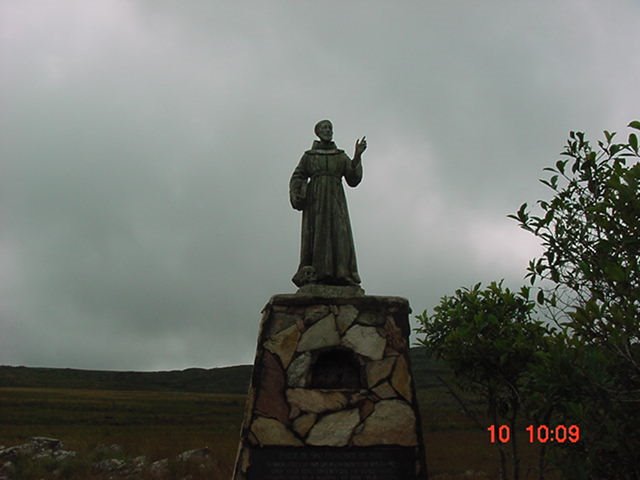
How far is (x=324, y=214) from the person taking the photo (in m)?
8.91

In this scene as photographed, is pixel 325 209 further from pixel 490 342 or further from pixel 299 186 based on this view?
pixel 490 342

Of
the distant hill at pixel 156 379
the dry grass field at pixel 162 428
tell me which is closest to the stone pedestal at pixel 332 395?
the dry grass field at pixel 162 428

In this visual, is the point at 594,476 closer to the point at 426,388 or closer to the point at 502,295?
the point at 502,295

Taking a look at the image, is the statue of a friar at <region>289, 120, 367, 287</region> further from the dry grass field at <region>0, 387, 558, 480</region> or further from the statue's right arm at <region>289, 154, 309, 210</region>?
the dry grass field at <region>0, 387, 558, 480</region>

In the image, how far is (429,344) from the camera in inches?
437

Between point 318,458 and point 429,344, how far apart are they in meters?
4.09

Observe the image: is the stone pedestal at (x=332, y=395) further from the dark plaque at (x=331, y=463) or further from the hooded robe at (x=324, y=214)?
the hooded robe at (x=324, y=214)

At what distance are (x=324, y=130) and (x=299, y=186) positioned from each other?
3.00ft

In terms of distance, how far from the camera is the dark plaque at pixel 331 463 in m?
7.48

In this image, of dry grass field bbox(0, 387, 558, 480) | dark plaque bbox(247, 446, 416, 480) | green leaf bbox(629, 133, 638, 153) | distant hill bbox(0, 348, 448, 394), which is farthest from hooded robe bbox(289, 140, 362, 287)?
distant hill bbox(0, 348, 448, 394)

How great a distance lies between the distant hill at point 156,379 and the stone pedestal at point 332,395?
36518 millimetres

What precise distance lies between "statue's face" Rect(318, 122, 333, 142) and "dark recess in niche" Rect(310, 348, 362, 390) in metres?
3.08

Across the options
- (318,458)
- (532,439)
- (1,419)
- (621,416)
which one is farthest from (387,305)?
(1,419)

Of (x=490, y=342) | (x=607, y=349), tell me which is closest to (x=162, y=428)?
(x=490, y=342)
